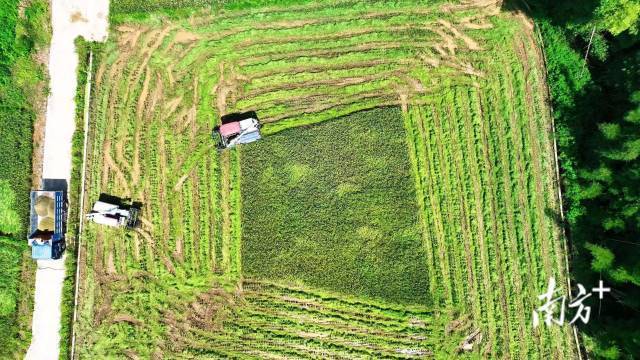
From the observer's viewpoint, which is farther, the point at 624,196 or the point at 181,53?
the point at 181,53

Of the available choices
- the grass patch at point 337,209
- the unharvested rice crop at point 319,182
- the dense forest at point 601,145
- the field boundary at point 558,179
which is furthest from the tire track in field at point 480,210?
the dense forest at point 601,145

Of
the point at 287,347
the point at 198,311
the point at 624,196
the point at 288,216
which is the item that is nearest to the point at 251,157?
the point at 288,216

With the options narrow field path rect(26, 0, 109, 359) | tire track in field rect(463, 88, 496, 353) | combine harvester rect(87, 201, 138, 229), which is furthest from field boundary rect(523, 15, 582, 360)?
narrow field path rect(26, 0, 109, 359)

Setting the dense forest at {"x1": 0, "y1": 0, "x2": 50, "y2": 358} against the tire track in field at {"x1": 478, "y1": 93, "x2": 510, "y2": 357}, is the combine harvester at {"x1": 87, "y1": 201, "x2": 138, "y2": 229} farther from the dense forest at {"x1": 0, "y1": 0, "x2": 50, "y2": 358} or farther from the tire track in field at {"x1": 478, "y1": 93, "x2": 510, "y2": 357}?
the tire track in field at {"x1": 478, "y1": 93, "x2": 510, "y2": 357}

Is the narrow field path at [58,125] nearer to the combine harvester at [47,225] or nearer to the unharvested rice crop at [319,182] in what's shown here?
the combine harvester at [47,225]

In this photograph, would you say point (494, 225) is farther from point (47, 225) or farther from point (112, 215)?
point (47, 225)

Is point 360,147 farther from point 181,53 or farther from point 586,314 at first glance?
point 586,314
